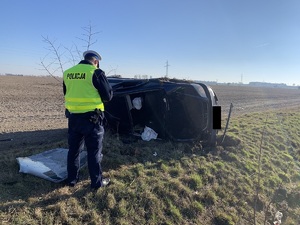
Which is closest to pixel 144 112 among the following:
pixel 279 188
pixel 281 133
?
pixel 279 188

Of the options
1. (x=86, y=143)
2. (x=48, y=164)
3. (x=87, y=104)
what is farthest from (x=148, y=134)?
(x=87, y=104)

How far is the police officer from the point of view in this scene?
12.8 ft

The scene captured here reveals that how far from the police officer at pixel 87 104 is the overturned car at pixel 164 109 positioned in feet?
8.33

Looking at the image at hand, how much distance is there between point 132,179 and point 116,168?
47 cm

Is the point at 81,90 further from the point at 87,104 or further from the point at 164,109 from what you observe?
the point at 164,109

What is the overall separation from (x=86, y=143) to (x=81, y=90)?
31.2 inches

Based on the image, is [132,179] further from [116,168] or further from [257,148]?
[257,148]

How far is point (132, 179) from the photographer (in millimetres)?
4891

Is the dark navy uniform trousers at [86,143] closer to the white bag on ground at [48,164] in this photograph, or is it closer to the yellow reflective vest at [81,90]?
the yellow reflective vest at [81,90]

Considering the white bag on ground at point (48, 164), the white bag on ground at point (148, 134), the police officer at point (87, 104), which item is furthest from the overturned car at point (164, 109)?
the police officer at point (87, 104)

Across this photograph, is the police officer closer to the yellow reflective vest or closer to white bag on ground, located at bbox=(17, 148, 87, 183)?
the yellow reflective vest

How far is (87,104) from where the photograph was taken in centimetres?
396

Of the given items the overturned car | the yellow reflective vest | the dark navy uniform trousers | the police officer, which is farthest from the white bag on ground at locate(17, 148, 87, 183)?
the overturned car

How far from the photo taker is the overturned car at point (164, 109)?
6594 mm
